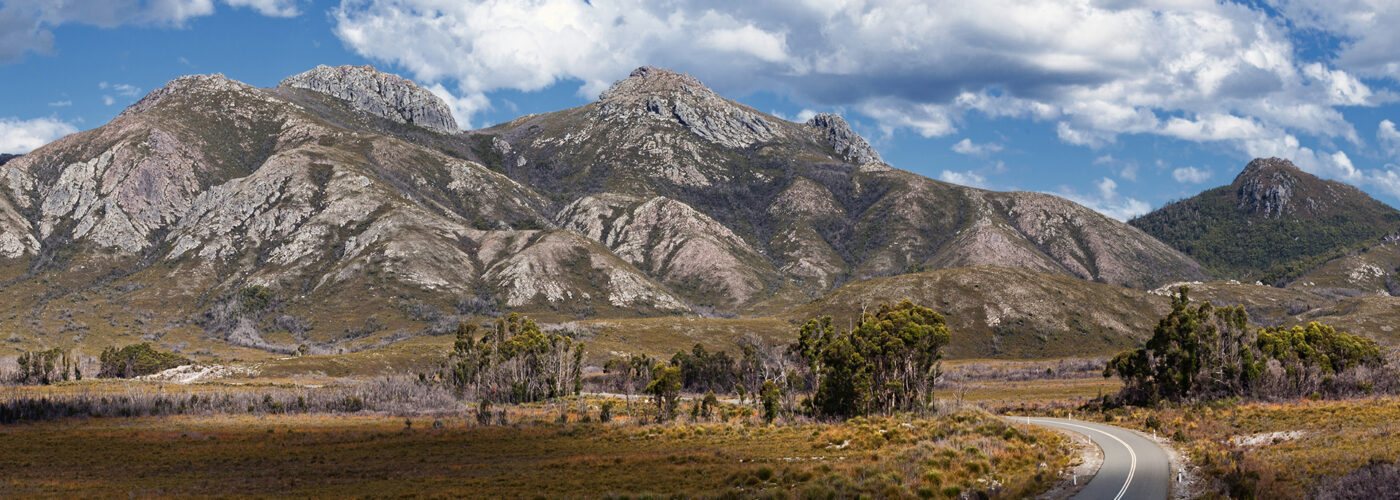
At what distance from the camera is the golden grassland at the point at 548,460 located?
145ft

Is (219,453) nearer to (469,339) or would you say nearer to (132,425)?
(132,425)

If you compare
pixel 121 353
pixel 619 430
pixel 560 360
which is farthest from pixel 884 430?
pixel 121 353

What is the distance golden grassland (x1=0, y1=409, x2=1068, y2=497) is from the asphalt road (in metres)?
2.66

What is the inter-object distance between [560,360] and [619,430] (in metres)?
54.6

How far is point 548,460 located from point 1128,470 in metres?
39.5

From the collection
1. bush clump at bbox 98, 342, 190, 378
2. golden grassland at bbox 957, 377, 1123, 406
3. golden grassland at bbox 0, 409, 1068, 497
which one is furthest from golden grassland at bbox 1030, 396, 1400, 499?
bush clump at bbox 98, 342, 190, 378

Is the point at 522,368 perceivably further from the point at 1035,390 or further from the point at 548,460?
the point at 1035,390

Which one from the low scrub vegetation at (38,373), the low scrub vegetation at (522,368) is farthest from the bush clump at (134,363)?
the low scrub vegetation at (522,368)

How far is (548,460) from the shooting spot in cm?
6266

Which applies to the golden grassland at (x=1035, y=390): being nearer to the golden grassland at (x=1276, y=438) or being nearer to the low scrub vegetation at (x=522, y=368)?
the golden grassland at (x=1276, y=438)

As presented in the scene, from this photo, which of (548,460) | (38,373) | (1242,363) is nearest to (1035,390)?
(1242,363)

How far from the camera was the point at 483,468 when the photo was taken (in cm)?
5931

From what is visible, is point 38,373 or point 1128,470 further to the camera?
point 38,373

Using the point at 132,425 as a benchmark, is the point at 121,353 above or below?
above
